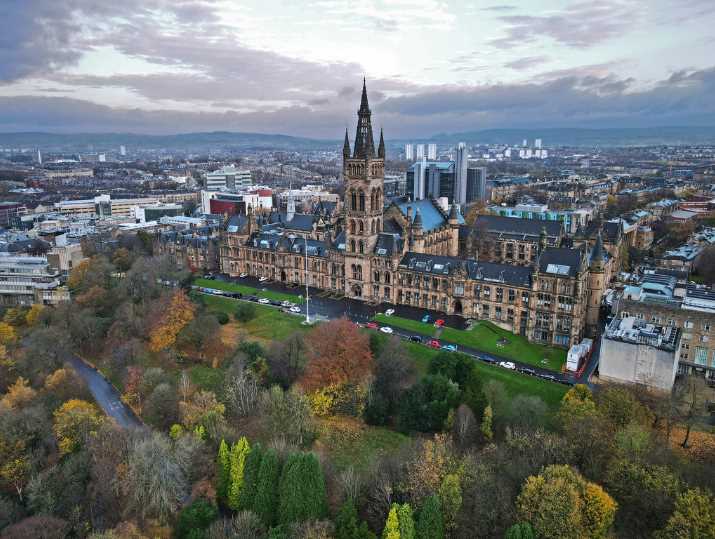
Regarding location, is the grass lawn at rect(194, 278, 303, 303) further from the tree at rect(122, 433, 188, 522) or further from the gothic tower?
the tree at rect(122, 433, 188, 522)

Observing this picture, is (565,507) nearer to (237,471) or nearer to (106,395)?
(237,471)

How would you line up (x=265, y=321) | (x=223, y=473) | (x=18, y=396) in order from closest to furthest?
(x=223, y=473)
(x=18, y=396)
(x=265, y=321)

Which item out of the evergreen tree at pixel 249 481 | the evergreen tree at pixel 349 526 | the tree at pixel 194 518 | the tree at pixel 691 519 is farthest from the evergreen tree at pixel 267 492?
the tree at pixel 691 519

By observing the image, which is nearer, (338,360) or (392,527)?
(392,527)

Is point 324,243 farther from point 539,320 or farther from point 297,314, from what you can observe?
point 539,320

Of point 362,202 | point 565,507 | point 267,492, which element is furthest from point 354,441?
point 362,202

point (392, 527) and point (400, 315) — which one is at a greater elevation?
point (400, 315)

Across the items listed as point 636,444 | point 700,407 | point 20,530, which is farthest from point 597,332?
point 20,530
